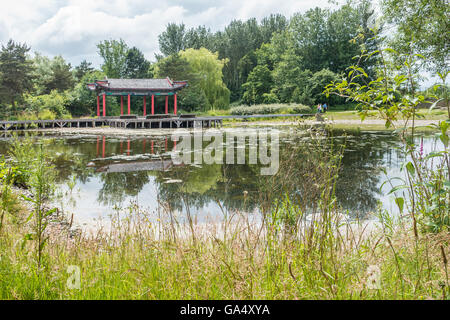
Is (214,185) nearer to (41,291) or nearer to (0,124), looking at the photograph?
(41,291)

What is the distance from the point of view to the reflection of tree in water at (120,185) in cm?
523

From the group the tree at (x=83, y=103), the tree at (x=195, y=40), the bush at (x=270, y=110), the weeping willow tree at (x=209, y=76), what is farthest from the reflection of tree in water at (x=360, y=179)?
the tree at (x=195, y=40)

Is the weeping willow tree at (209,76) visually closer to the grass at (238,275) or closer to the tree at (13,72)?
the tree at (13,72)

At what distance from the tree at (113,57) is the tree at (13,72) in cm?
1406

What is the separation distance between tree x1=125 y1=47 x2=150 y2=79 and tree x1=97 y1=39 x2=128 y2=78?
1.23m

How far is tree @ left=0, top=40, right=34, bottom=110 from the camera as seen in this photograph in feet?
74.6

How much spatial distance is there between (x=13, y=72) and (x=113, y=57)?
16813 mm

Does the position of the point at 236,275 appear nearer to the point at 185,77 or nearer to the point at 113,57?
the point at 185,77

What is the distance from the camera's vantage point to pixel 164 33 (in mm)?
47094

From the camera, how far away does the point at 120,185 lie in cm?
606

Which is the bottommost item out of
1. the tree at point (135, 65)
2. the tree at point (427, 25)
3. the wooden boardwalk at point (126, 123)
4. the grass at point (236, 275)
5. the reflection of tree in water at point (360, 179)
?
the reflection of tree in water at point (360, 179)

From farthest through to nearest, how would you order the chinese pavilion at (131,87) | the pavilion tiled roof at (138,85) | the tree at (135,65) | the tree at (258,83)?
the tree at (258,83)
the tree at (135,65)
the chinese pavilion at (131,87)
the pavilion tiled roof at (138,85)

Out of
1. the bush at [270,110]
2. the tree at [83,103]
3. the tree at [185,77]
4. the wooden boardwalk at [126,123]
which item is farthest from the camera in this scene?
the tree at [185,77]
